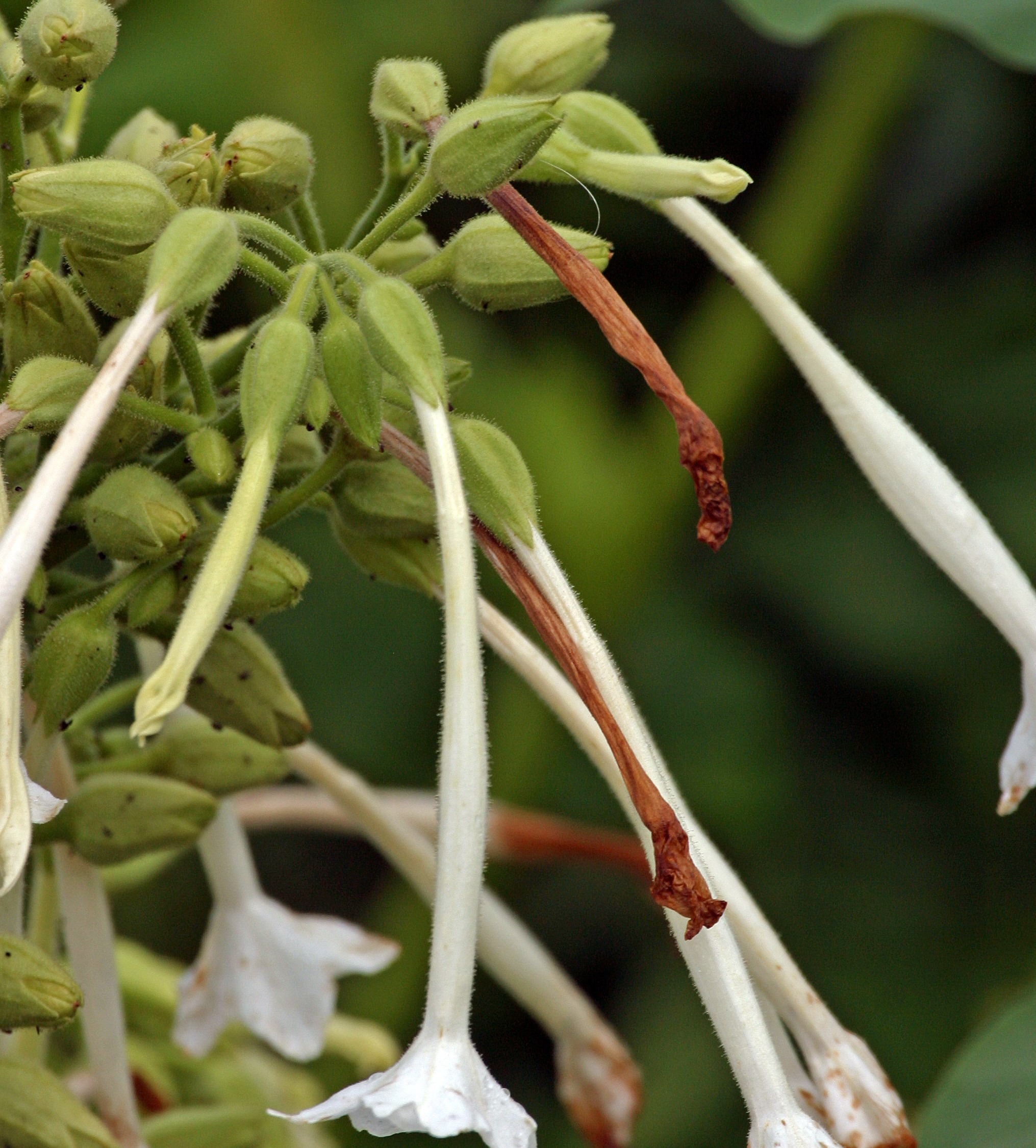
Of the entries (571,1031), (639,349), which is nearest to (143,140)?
(639,349)

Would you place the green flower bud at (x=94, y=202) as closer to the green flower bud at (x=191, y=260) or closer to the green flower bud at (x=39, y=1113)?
the green flower bud at (x=191, y=260)

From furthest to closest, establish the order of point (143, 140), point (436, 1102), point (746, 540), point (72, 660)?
point (746, 540) < point (143, 140) < point (72, 660) < point (436, 1102)

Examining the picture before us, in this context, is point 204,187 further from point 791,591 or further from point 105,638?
point 791,591

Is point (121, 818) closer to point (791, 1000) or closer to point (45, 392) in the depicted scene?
point (45, 392)

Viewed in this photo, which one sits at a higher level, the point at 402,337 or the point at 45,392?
the point at 402,337

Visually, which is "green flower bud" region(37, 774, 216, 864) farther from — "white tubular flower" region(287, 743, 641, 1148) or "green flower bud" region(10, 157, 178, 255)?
"green flower bud" region(10, 157, 178, 255)

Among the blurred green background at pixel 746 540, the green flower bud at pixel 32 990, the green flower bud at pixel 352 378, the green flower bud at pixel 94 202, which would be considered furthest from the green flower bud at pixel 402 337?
the blurred green background at pixel 746 540
